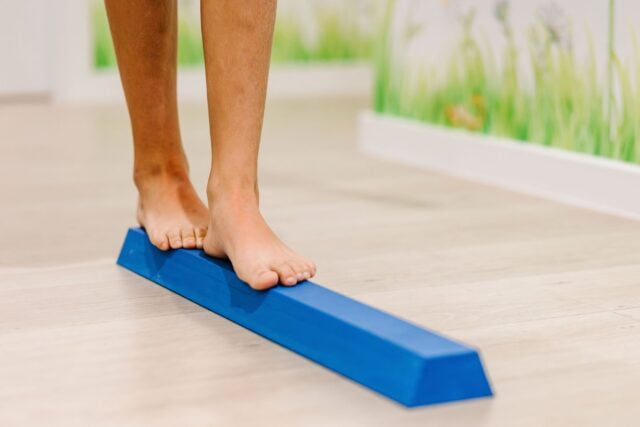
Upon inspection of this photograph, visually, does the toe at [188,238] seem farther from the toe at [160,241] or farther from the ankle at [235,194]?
the ankle at [235,194]

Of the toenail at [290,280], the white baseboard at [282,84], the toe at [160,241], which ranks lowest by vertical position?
the white baseboard at [282,84]

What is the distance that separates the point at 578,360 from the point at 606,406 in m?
0.13

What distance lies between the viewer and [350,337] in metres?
1.07

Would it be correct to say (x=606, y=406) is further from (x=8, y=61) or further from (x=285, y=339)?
(x=8, y=61)

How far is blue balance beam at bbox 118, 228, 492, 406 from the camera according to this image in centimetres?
101

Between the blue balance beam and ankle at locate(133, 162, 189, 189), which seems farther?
ankle at locate(133, 162, 189, 189)

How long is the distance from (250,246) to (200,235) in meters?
0.20

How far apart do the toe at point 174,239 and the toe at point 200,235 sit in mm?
21

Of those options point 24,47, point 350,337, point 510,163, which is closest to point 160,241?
point 350,337

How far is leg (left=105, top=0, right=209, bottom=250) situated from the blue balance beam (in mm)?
110

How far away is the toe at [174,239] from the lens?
1.41 m

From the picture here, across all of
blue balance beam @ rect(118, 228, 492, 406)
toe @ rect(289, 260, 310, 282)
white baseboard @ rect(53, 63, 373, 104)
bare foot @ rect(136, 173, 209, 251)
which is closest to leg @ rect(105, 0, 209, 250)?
→ bare foot @ rect(136, 173, 209, 251)

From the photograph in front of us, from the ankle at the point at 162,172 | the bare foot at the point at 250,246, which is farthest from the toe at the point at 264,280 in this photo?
the ankle at the point at 162,172

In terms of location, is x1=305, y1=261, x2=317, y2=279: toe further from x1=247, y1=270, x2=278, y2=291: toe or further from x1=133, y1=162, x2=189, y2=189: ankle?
x1=133, y1=162, x2=189, y2=189: ankle
